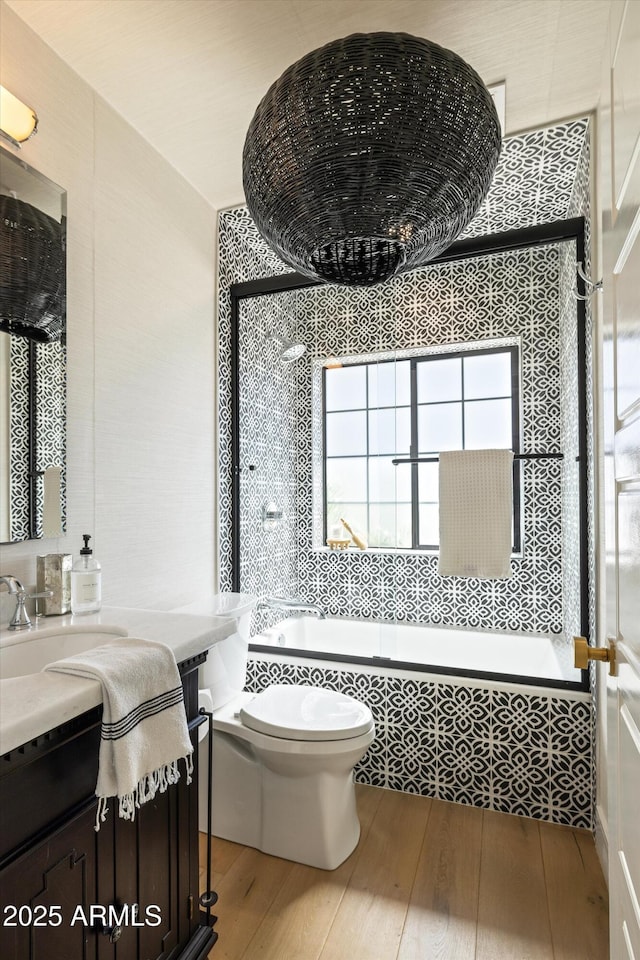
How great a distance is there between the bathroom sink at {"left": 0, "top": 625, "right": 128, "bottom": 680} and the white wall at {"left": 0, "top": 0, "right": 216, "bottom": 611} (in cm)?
16

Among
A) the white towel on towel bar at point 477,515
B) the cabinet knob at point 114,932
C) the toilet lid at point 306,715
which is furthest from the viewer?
the white towel on towel bar at point 477,515

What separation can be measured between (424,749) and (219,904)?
97 cm

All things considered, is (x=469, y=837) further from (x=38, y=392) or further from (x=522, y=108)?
(x=522, y=108)

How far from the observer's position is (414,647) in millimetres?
2662

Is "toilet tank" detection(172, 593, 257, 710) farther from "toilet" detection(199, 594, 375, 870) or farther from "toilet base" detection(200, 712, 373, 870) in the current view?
"toilet base" detection(200, 712, 373, 870)

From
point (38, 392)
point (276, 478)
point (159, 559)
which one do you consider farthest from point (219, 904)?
point (276, 478)

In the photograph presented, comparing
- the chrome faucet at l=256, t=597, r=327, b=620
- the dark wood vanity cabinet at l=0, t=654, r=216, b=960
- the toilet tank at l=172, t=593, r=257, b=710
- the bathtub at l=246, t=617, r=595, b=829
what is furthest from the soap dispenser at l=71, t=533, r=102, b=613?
the chrome faucet at l=256, t=597, r=327, b=620

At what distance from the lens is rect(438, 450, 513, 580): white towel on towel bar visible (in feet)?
7.45

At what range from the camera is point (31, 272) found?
1.44m

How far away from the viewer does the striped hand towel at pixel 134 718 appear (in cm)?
93

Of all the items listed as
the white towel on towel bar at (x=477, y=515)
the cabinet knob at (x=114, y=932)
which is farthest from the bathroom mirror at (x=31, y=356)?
the white towel on towel bar at (x=477, y=515)

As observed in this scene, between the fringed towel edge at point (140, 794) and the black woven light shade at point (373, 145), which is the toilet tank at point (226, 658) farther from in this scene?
the black woven light shade at point (373, 145)

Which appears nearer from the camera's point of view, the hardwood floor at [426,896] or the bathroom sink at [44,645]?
the bathroom sink at [44,645]

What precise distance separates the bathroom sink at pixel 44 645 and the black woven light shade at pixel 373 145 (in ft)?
3.53
